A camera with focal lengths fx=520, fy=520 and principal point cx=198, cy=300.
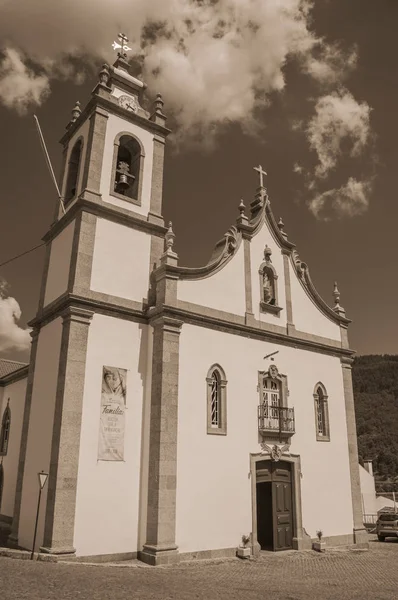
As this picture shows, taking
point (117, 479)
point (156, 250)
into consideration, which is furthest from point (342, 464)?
point (156, 250)

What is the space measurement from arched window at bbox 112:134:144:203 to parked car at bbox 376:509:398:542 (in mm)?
16523

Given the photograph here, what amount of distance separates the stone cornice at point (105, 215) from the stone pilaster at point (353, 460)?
9.54m

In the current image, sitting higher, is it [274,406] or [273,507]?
[274,406]

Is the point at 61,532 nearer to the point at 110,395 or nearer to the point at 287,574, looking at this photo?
the point at 110,395

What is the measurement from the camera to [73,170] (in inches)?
746

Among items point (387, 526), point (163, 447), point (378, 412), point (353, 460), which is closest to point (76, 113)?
point (163, 447)

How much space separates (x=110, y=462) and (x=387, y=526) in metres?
13.4

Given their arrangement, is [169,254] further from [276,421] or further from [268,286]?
[276,421]

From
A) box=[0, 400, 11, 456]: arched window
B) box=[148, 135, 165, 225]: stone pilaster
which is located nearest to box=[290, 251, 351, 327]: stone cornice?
box=[148, 135, 165, 225]: stone pilaster

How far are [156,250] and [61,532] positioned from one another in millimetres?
8990

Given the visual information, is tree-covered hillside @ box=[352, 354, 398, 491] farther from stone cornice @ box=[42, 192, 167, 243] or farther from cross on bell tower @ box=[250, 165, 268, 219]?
stone cornice @ box=[42, 192, 167, 243]

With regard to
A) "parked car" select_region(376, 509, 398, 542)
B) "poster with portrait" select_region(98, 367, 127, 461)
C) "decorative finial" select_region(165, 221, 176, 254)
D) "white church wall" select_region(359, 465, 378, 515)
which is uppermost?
"decorative finial" select_region(165, 221, 176, 254)

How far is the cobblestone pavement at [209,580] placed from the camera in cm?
982

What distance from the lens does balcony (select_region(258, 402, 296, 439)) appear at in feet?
56.7
